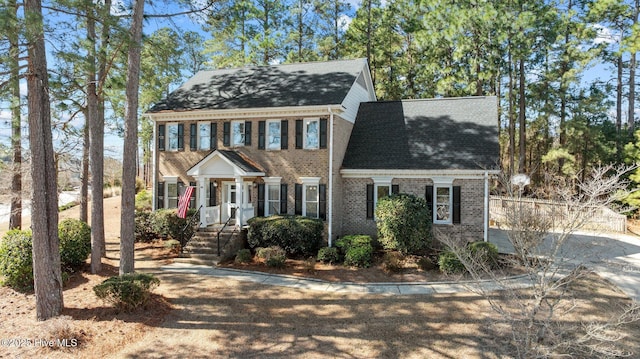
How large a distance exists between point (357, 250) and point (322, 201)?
3.02 metres

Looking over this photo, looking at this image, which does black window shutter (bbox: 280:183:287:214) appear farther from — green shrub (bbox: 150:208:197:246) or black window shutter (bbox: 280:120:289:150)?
green shrub (bbox: 150:208:197:246)

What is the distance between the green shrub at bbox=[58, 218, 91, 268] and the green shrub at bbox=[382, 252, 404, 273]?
1047 centimetres

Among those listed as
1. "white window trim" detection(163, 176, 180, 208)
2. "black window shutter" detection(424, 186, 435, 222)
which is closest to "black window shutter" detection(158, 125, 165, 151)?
"white window trim" detection(163, 176, 180, 208)

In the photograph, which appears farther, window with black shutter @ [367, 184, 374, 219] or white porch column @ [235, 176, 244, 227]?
window with black shutter @ [367, 184, 374, 219]

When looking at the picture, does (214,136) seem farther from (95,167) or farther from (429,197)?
(429,197)

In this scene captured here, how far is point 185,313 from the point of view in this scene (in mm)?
9109

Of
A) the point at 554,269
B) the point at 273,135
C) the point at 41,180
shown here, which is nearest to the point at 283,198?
the point at 273,135

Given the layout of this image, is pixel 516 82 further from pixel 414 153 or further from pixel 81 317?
pixel 81 317

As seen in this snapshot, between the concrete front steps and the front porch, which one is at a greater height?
the front porch

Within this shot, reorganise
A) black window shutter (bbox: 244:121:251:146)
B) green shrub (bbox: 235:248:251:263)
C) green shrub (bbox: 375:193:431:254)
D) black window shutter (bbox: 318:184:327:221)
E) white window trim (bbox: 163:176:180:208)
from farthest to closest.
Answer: white window trim (bbox: 163:176:180:208)
black window shutter (bbox: 244:121:251:146)
black window shutter (bbox: 318:184:327:221)
green shrub (bbox: 235:248:251:263)
green shrub (bbox: 375:193:431:254)

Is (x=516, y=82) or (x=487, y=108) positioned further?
(x=516, y=82)

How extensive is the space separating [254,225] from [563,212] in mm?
10905

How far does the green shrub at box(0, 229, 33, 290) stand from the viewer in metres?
10.3

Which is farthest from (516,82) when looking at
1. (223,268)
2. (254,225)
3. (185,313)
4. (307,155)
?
(185,313)
